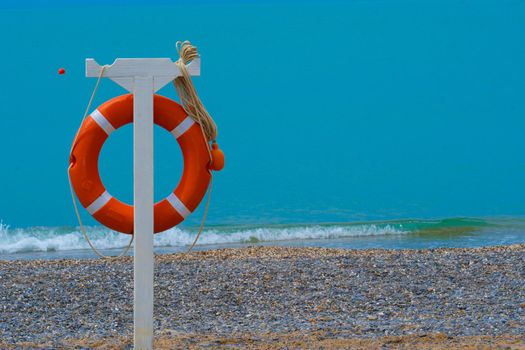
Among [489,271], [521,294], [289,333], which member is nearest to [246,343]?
[289,333]

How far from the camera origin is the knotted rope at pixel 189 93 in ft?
14.2

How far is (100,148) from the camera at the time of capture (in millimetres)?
4504

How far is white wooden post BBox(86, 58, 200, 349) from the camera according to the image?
13.5 ft

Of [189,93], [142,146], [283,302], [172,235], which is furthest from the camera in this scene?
[172,235]

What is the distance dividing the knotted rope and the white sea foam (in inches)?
263

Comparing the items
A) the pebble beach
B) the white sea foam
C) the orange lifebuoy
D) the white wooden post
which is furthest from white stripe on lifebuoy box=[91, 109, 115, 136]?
the white sea foam

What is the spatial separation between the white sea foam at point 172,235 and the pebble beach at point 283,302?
3.42 meters

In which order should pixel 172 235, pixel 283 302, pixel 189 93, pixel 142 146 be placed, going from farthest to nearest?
pixel 172 235
pixel 283 302
pixel 189 93
pixel 142 146

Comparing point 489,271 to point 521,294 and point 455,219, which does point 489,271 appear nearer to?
point 521,294

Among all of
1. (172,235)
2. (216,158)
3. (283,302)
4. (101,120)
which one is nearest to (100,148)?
(101,120)

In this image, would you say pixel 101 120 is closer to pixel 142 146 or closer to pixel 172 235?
pixel 142 146

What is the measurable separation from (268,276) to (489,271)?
175cm

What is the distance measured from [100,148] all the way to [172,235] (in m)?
6.92

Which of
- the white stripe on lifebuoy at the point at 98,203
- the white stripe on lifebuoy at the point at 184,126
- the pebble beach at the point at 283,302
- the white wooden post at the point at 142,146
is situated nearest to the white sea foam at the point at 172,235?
the pebble beach at the point at 283,302
